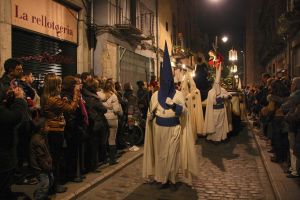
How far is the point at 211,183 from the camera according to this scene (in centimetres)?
781

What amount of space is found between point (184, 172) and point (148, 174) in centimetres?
74

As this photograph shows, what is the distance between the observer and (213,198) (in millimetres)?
6793

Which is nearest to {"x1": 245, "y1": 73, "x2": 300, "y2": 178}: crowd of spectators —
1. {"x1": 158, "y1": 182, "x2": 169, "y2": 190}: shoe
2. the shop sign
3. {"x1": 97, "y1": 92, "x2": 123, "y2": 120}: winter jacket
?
{"x1": 158, "y1": 182, "x2": 169, "y2": 190}: shoe

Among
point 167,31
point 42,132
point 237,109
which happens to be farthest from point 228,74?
point 42,132

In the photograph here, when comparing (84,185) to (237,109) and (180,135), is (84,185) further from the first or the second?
(237,109)

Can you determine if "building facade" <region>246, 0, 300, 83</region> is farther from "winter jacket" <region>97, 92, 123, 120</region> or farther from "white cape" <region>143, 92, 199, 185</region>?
"white cape" <region>143, 92, 199, 185</region>

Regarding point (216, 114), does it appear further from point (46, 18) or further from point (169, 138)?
point (46, 18)

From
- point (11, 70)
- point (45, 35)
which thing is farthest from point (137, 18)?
point (11, 70)

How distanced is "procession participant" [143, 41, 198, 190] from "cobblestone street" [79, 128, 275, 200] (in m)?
0.32

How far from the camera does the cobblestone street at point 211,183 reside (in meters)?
6.98

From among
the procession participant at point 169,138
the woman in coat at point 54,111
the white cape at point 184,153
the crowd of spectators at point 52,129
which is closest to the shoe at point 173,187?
the procession participant at point 169,138

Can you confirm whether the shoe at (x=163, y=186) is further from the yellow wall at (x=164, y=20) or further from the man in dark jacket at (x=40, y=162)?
the yellow wall at (x=164, y=20)

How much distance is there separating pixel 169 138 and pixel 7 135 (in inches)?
128

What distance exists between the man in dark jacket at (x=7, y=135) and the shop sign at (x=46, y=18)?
583 cm
